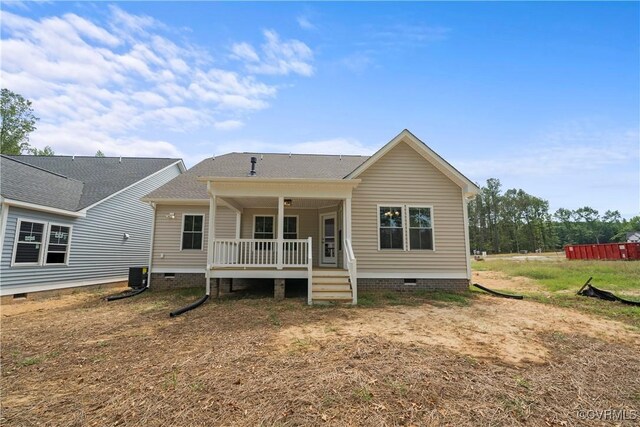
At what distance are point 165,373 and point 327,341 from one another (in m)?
2.49

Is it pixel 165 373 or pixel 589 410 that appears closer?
pixel 589 410

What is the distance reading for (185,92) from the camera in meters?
11.7

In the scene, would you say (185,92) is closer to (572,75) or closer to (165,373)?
(165,373)

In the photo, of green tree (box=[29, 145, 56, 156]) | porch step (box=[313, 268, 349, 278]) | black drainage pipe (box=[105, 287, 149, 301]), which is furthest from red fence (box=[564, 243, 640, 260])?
green tree (box=[29, 145, 56, 156])

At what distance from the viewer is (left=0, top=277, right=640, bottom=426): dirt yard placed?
2.91m

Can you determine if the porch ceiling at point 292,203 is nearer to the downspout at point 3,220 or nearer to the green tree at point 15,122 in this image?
the downspout at point 3,220

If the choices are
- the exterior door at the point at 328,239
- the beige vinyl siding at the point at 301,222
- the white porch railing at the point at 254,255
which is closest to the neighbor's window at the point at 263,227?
the beige vinyl siding at the point at 301,222

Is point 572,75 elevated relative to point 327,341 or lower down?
elevated

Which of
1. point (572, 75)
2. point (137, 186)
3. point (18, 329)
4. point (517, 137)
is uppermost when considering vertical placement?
point (572, 75)

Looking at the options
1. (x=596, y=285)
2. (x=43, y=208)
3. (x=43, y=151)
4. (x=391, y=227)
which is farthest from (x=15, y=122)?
(x=596, y=285)

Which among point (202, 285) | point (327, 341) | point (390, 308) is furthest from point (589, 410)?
point (202, 285)

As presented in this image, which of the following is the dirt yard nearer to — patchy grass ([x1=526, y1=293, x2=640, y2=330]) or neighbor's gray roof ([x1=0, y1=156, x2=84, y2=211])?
patchy grass ([x1=526, y1=293, x2=640, y2=330])

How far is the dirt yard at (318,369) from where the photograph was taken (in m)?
2.91

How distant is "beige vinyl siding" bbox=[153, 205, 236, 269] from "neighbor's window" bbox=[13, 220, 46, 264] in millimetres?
3715
